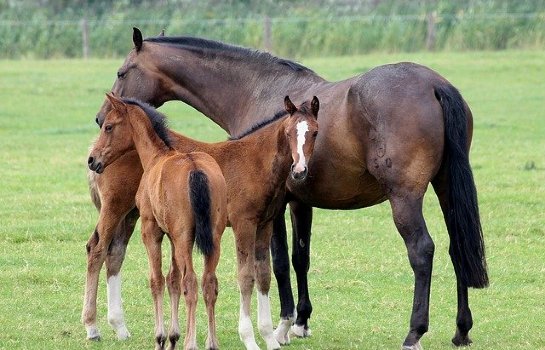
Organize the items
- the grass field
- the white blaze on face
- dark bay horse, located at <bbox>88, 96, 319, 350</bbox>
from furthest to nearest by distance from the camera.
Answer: the grass field, dark bay horse, located at <bbox>88, 96, 319, 350</bbox>, the white blaze on face

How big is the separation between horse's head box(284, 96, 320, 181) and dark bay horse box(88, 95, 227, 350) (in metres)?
0.47

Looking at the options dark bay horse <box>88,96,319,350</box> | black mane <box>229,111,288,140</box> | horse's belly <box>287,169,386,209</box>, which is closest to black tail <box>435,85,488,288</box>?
horse's belly <box>287,169,386,209</box>

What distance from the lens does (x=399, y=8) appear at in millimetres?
32969

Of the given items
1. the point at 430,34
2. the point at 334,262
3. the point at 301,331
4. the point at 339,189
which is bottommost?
the point at 430,34

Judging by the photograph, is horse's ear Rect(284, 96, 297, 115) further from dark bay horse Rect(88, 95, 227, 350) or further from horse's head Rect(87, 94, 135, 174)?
horse's head Rect(87, 94, 135, 174)

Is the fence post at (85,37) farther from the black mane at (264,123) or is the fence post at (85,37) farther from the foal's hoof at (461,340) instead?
the foal's hoof at (461,340)

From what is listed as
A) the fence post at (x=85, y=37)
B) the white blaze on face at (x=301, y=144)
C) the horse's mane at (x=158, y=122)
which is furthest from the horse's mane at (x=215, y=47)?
the fence post at (x=85, y=37)

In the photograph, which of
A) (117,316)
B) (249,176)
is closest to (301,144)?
(249,176)

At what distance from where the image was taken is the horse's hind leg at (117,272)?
7891 millimetres

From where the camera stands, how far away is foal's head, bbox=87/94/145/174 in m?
7.41

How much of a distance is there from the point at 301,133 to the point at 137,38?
244 cm

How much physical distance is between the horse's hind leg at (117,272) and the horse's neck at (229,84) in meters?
1.17

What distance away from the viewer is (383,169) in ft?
23.9

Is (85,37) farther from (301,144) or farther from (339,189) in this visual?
(301,144)
